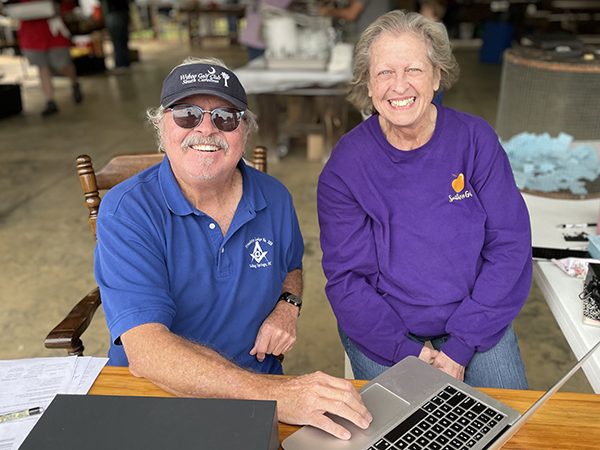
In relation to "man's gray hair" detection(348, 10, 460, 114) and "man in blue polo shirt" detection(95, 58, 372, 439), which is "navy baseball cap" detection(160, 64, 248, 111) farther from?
"man's gray hair" detection(348, 10, 460, 114)

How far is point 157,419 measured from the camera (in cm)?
79

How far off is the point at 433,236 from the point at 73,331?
0.97m

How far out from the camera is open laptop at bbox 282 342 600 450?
0.86 meters

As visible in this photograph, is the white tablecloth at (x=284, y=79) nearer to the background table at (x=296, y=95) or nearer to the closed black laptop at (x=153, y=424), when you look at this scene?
the background table at (x=296, y=95)

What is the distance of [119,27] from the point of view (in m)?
8.55

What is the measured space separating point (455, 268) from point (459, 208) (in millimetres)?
166

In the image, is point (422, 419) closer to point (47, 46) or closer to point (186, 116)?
point (186, 116)

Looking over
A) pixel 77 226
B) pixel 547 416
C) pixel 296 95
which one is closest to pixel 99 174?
pixel 547 416

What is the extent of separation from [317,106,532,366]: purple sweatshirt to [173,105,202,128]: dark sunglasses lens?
45cm

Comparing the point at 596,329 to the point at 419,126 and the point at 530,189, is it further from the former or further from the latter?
the point at 530,189

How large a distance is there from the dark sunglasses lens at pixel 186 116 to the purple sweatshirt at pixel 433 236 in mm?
446

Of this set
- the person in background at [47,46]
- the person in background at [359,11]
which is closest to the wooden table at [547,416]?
the person in background at [359,11]

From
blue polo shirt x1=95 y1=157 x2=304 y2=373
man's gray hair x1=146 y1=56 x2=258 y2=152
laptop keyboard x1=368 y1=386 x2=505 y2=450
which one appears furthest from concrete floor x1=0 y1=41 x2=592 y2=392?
laptop keyboard x1=368 y1=386 x2=505 y2=450

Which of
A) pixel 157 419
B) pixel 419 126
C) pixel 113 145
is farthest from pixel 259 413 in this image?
pixel 113 145
